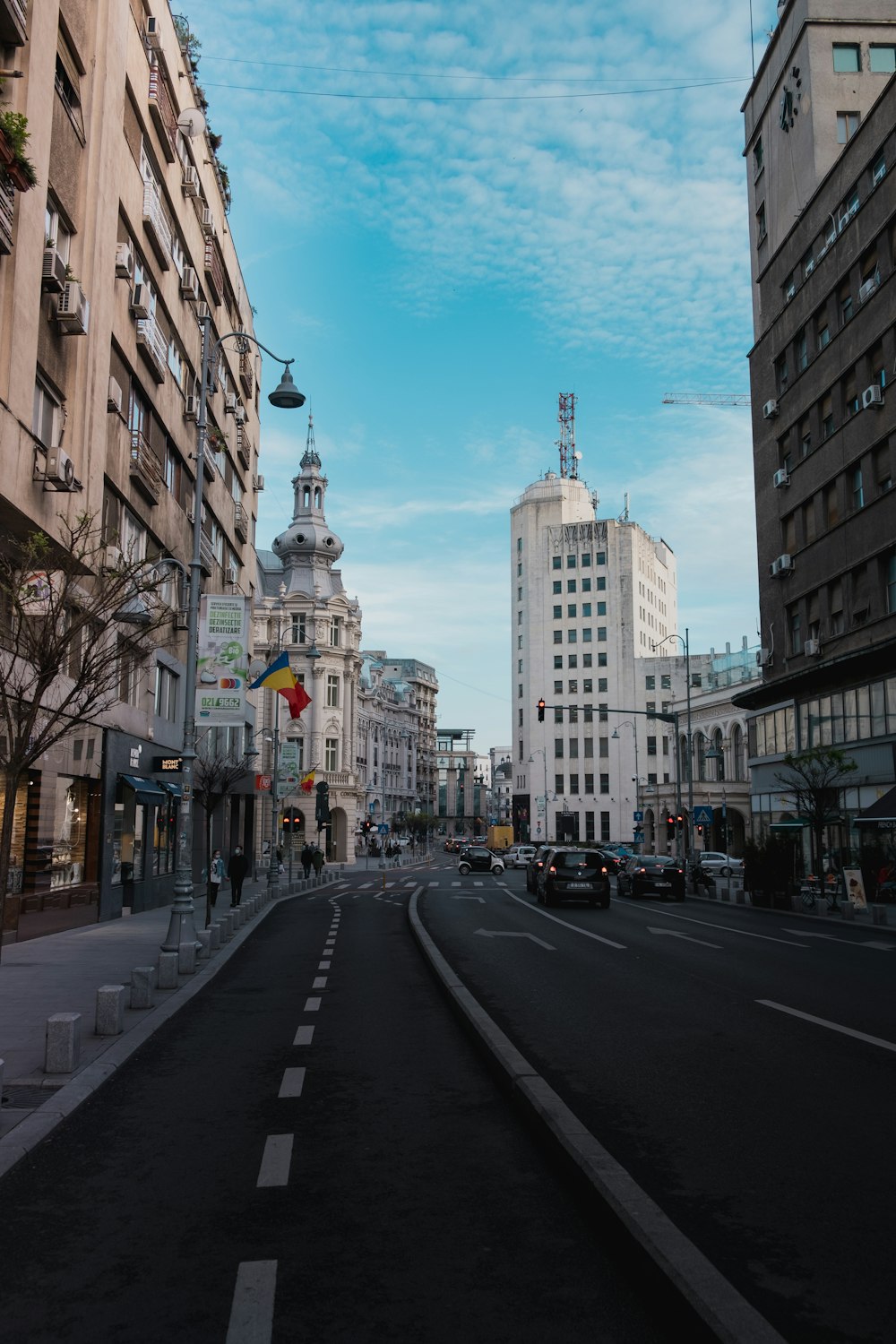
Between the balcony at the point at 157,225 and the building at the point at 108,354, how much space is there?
0.26 ft

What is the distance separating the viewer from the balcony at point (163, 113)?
28.6m

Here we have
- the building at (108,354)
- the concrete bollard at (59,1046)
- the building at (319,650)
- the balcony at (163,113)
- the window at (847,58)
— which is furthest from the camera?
the building at (319,650)

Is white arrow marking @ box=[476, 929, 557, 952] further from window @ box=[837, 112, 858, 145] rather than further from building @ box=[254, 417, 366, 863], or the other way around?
building @ box=[254, 417, 366, 863]

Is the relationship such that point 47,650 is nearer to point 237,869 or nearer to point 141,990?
point 141,990

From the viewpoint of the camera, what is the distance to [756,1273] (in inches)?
182

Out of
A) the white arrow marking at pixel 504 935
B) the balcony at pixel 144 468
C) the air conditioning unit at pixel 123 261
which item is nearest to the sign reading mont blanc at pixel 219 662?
the white arrow marking at pixel 504 935

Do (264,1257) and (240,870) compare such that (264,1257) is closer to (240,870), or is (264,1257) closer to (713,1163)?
(713,1163)

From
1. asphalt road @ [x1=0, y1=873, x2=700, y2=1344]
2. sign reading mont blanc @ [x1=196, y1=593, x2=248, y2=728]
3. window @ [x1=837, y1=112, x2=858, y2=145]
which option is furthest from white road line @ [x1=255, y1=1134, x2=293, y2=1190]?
window @ [x1=837, y1=112, x2=858, y2=145]

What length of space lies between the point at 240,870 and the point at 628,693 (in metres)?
84.2

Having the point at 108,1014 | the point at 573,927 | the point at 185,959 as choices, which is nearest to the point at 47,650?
the point at 108,1014

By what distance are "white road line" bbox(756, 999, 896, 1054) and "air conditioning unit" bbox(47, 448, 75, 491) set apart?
46.8ft

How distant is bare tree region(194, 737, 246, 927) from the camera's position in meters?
33.3

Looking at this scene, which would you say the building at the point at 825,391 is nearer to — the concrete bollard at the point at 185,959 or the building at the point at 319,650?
the concrete bollard at the point at 185,959

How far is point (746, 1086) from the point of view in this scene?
8.16 metres
